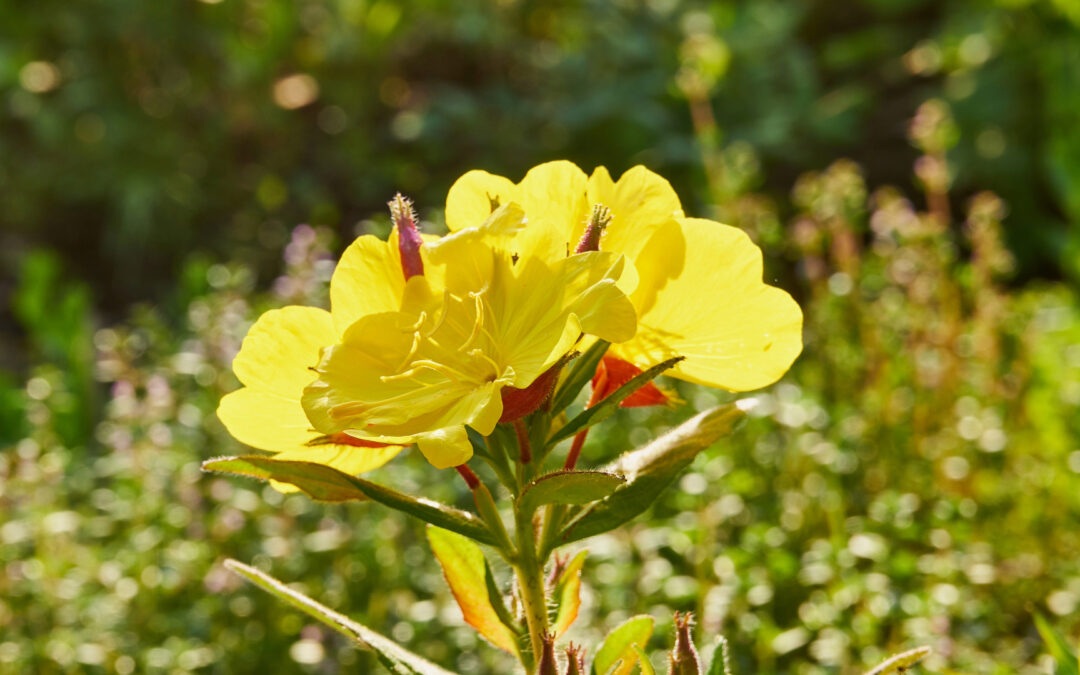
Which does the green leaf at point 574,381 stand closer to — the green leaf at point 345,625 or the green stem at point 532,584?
the green stem at point 532,584

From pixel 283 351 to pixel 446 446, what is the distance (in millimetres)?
157

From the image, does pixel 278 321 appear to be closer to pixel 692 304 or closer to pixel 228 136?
pixel 692 304

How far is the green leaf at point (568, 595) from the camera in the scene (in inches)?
31.1

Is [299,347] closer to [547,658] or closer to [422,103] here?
[547,658]

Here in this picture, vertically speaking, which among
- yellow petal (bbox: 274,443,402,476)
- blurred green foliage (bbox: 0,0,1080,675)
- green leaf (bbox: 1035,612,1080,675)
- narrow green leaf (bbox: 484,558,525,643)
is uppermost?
yellow petal (bbox: 274,443,402,476)

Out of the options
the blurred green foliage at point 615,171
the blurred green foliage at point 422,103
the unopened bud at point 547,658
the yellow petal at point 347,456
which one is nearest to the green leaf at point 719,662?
the unopened bud at point 547,658

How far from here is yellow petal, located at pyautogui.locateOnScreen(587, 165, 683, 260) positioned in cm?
73

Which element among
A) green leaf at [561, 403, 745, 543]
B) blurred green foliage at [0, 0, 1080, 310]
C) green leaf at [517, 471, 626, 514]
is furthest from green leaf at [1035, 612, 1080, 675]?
blurred green foliage at [0, 0, 1080, 310]

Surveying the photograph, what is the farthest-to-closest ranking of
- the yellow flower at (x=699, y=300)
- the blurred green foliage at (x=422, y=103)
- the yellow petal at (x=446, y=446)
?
the blurred green foliage at (x=422, y=103) < the yellow flower at (x=699, y=300) < the yellow petal at (x=446, y=446)

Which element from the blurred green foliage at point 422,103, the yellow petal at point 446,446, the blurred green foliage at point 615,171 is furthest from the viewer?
the blurred green foliage at point 422,103

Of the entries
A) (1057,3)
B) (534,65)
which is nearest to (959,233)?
(1057,3)

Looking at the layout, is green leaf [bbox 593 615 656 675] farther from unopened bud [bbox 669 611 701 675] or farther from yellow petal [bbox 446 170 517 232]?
yellow petal [bbox 446 170 517 232]

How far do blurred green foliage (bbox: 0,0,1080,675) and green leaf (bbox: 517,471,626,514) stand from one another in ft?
3.17

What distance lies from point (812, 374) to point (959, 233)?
180cm
